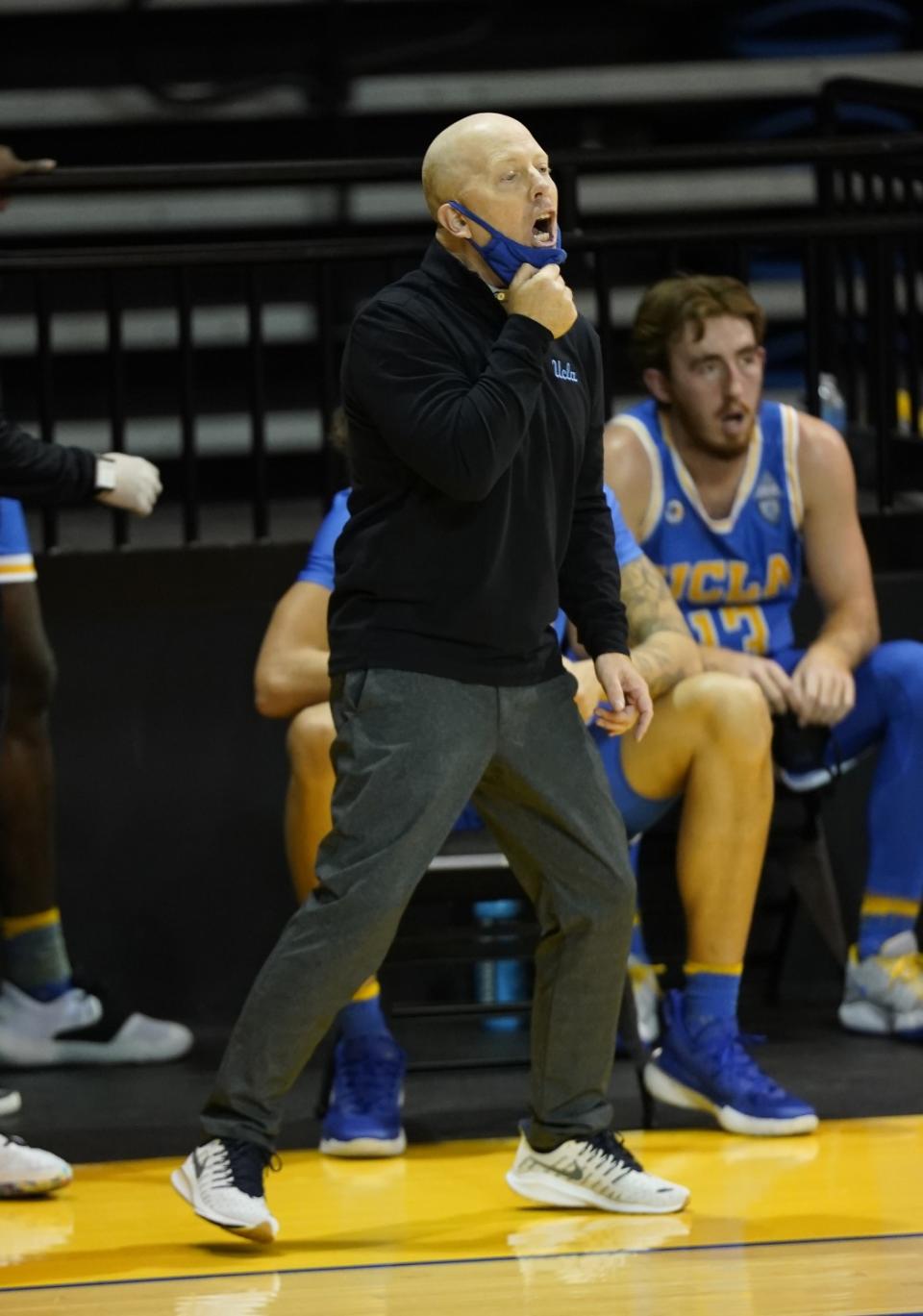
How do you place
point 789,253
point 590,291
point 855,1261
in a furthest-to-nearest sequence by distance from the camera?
point 789,253, point 590,291, point 855,1261

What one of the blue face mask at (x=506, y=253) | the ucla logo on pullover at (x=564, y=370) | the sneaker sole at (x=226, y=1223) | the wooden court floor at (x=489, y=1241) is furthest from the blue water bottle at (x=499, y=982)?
the blue face mask at (x=506, y=253)

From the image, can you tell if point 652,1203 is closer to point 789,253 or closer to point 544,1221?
point 544,1221

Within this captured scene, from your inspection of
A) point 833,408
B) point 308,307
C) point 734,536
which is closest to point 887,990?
point 734,536

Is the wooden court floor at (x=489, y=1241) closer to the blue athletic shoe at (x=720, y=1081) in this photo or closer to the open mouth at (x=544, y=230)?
the blue athletic shoe at (x=720, y=1081)

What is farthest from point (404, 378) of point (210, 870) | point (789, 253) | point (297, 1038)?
point (789, 253)

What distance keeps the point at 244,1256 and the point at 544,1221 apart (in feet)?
1.40

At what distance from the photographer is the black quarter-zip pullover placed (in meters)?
2.90

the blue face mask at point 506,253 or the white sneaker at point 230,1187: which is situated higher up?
the blue face mask at point 506,253

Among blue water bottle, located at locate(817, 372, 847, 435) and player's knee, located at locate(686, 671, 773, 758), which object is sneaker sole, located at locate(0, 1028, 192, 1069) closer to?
player's knee, located at locate(686, 671, 773, 758)

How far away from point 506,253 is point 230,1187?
4.21 feet

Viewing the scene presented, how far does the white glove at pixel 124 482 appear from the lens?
3531 millimetres

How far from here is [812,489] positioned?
14.2 feet

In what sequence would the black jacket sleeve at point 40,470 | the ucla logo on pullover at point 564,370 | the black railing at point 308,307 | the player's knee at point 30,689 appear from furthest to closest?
the black railing at point 308,307 < the player's knee at point 30,689 < the black jacket sleeve at point 40,470 < the ucla logo on pullover at point 564,370

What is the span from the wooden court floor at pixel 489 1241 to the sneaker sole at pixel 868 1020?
565 millimetres
